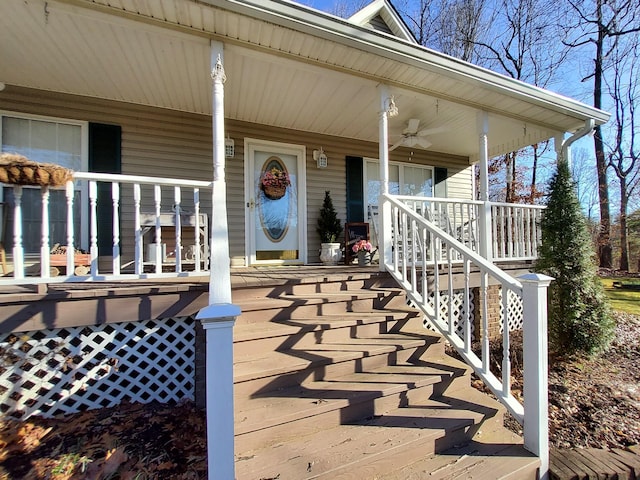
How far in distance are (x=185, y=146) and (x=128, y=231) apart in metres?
1.43

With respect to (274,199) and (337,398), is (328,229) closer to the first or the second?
(274,199)

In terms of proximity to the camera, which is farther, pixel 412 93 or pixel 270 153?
pixel 270 153

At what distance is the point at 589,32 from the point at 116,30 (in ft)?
56.3

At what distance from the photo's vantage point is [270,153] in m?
5.17

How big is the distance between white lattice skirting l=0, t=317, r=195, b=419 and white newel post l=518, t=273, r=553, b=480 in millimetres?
2532

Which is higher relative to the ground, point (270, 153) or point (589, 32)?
point (589, 32)

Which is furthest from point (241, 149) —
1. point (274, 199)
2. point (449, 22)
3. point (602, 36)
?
point (602, 36)

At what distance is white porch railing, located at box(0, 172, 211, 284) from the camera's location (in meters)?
2.45

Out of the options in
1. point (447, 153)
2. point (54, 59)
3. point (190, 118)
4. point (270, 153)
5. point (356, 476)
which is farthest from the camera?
point (447, 153)

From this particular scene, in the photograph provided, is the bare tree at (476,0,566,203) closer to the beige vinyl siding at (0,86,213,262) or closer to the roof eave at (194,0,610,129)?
the roof eave at (194,0,610,129)

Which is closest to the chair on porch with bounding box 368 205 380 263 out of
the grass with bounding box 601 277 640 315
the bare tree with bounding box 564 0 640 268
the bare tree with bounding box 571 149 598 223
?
the grass with bounding box 601 277 640 315

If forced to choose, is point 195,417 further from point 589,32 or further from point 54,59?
point 589,32

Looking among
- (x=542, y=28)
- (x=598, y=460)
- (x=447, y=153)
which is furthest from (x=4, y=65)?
(x=542, y=28)

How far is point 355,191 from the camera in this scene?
5.73 m
